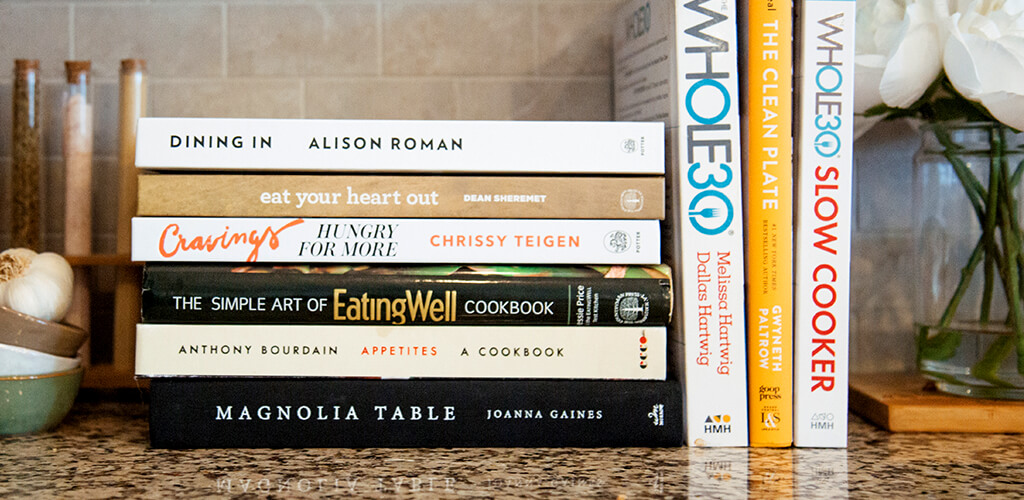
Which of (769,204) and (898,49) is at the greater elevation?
(898,49)

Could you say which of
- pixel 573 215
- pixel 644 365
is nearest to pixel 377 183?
pixel 573 215

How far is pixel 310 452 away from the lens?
2.21 feet

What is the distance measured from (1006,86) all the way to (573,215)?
0.41 metres

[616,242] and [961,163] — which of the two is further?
[961,163]

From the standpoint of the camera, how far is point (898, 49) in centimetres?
74

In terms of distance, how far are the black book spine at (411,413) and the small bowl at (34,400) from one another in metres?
0.13

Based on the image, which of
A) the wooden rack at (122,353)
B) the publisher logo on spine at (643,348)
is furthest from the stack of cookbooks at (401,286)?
the wooden rack at (122,353)

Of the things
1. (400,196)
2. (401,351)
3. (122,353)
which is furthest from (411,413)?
(122,353)

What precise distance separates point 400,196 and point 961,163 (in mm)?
571

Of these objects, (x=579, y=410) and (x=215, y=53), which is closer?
(x=579, y=410)

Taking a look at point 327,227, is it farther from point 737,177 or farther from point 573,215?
point 737,177

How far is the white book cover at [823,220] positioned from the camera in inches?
26.8

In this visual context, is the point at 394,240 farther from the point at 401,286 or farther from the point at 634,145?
the point at 634,145

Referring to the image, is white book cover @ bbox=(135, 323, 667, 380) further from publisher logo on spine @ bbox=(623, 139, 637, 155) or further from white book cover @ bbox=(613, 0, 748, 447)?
publisher logo on spine @ bbox=(623, 139, 637, 155)
